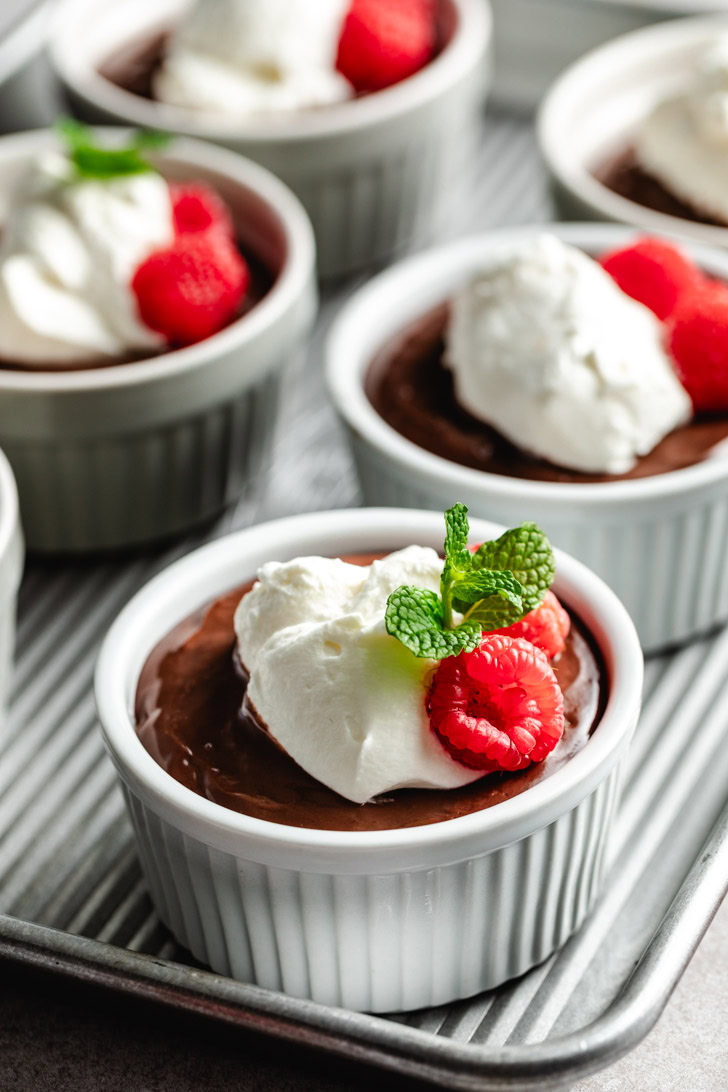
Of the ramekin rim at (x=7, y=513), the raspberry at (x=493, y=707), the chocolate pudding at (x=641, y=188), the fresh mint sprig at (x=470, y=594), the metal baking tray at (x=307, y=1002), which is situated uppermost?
the fresh mint sprig at (x=470, y=594)

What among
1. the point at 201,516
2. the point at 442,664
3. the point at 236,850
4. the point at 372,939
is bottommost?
the point at 201,516

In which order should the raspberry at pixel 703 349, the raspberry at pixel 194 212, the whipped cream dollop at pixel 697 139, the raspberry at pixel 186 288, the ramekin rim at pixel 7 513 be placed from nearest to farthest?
the ramekin rim at pixel 7 513 < the raspberry at pixel 703 349 < the raspberry at pixel 186 288 < the raspberry at pixel 194 212 < the whipped cream dollop at pixel 697 139

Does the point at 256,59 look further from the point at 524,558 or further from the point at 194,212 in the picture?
the point at 524,558

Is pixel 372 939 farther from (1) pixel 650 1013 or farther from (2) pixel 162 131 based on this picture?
(2) pixel 162 131

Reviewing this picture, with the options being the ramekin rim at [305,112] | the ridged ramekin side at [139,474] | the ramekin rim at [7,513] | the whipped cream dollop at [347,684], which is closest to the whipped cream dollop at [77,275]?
the ridged ramekin side at [139,474]

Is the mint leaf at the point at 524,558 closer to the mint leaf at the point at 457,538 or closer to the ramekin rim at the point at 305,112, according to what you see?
the mint leaf at the point at 457,538

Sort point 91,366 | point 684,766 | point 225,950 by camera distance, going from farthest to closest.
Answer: point 91,366 < point 684,766 < point 225,950

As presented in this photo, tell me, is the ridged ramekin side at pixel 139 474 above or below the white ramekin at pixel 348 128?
below

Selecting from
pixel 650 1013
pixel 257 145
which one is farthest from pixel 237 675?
pixel 257 145
